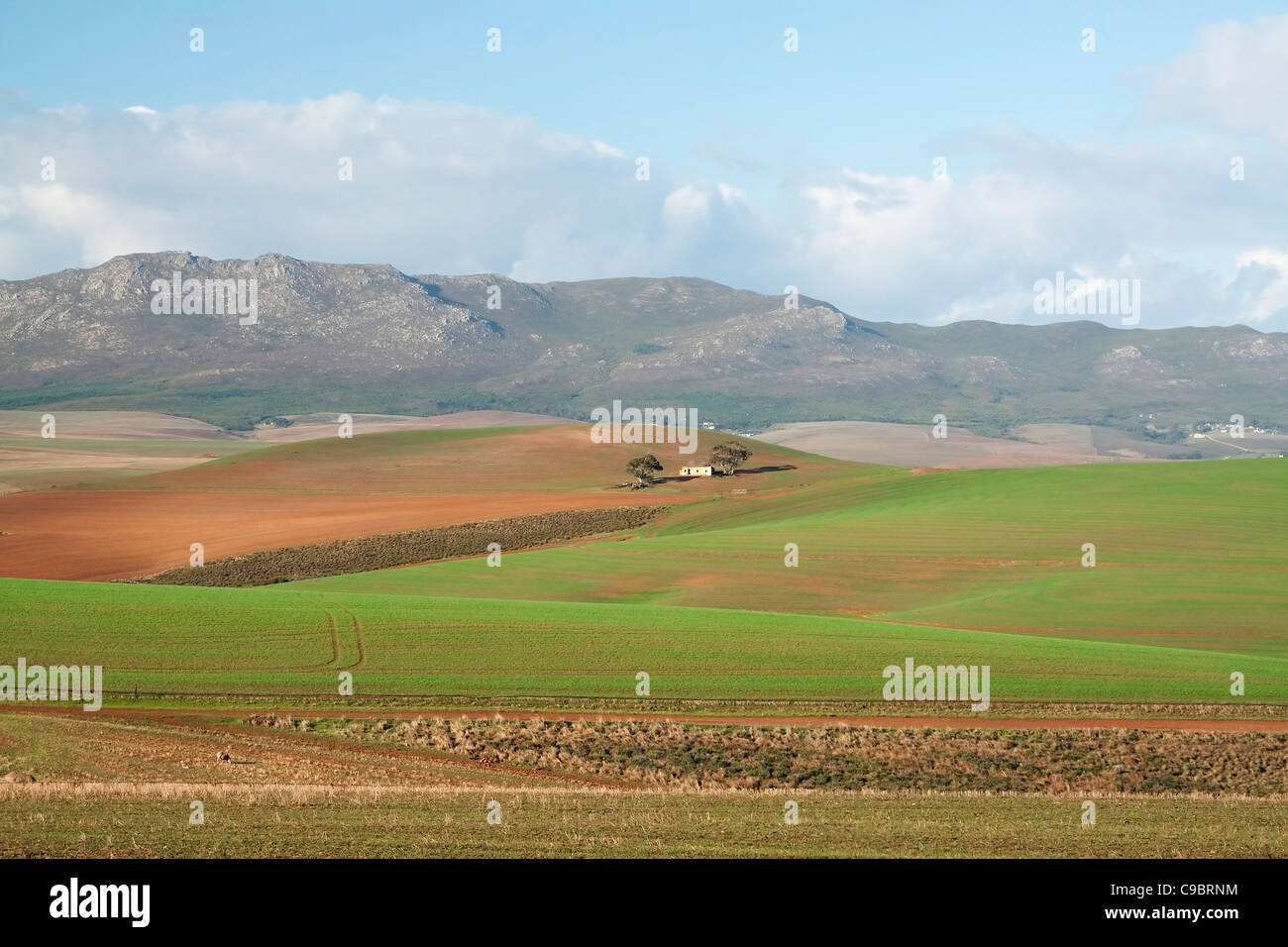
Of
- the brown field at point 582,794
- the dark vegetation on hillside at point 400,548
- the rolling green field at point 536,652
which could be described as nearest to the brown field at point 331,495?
the dark vegetation on hillside at point 400,548

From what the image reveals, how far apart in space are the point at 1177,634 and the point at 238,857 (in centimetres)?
4483

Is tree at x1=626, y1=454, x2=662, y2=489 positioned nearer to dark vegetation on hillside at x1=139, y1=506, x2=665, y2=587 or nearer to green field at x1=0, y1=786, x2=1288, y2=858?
dark vegetation on hillside at x1=139, y1=506, x2=665, y2=587

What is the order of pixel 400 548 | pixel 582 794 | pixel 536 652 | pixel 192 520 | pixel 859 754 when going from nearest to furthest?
pixel 582 794, pixel 859 754, pixel 536 652, pixel 400 548, pixel 192 520

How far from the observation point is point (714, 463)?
129375 mm

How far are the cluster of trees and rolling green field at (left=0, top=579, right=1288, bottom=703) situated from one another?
69.9 m

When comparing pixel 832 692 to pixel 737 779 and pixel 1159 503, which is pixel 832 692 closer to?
pixel 737 779

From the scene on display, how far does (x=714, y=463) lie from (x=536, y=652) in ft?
289

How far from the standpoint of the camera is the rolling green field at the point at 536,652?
38.7 metres

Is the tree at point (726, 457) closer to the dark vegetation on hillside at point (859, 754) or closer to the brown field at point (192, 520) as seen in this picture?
the brown field at point (192, 520)

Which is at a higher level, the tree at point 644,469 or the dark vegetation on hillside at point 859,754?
the tree at point 644,469

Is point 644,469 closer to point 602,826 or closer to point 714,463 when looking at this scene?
point 714,463

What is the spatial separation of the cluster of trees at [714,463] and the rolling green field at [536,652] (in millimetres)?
69915

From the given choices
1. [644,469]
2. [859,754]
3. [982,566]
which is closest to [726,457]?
[644,469]
